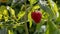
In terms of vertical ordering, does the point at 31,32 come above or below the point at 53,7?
below

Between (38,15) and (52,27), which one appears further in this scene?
(38,15)

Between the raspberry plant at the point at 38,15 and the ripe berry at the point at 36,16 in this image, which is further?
the ripe berry at the point at 36,16

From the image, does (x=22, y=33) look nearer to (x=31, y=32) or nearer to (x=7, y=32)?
(x=31, y=32)

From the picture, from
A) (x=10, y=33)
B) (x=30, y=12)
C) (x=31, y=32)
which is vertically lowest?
(x=31, y=32)

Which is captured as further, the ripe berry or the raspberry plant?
the ripe berry

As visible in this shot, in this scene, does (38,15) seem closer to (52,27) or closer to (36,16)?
(36,16)

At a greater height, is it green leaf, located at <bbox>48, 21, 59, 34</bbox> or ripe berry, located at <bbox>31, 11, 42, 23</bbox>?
ripe berry, located at <bbox>31, 11, 42, 23</bbox>

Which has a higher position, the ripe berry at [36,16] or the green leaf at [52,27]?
the ripe berry at [36,16]

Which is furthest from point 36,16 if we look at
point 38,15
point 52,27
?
point 52,27

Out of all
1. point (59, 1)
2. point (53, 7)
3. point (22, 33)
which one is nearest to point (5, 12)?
point (53, 7)

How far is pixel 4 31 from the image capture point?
0.88 m

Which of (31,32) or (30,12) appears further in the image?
(31,32)

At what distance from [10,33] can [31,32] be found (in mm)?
933

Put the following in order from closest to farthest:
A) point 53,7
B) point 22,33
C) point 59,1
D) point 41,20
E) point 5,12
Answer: point 53,7 < point 41,20 < point 5,12 < point 22,33 < point 59,1
